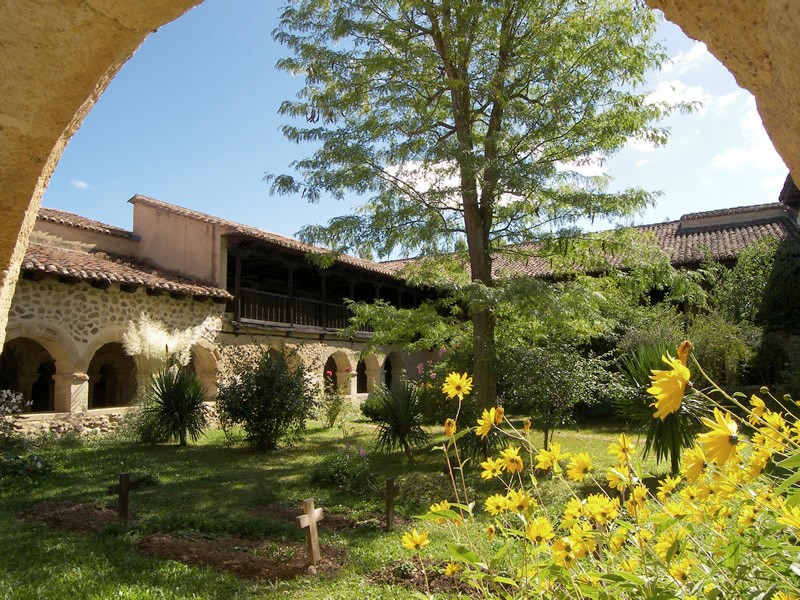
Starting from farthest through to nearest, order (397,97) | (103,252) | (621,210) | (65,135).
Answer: (103,252), (397,97), (621,210), (65,135)

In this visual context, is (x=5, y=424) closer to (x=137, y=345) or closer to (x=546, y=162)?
(x=137, y=345)

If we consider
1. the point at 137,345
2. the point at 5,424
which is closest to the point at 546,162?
the point at 137,345

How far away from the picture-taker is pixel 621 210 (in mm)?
7688

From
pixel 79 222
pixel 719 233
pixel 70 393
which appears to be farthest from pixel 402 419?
pixel 719 233

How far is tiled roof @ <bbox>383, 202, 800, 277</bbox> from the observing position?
653 inches

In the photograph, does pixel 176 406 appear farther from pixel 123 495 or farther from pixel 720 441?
pixel 720 441

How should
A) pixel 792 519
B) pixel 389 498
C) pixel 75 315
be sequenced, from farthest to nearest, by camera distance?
pixel 75 315 < pixel 389 498 < pixel 792 519

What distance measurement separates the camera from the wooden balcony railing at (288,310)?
590 inches

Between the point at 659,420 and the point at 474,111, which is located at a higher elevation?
the point at 474,111

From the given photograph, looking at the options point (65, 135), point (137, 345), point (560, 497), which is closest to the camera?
point (65, 135)

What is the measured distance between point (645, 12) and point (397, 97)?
11.9 feet

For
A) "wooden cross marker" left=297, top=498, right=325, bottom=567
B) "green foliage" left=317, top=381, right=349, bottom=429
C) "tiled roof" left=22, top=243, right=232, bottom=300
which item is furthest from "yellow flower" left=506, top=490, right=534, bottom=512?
"green foliage" left=317, top=381, right=349, bottom=429

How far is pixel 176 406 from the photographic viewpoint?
10133 mm

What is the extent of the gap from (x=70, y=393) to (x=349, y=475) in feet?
22.3
